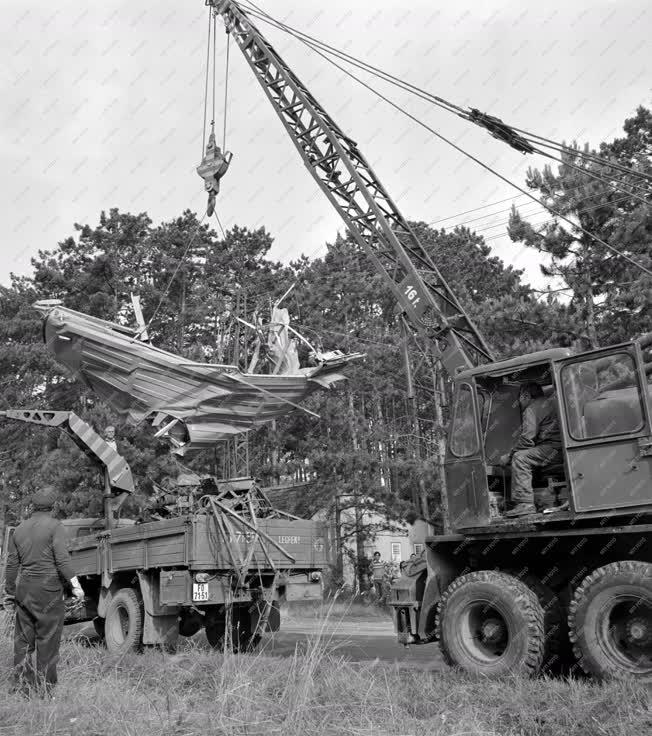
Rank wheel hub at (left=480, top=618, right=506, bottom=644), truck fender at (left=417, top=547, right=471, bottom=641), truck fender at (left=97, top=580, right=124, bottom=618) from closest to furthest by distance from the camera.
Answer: wheel hub at (left=480, top=618, right=506, bottom=644), truck fender at (left=417, top=547, right=471, bottom=641), truck fender at (left=97, top=580, right=124, bottom=618)

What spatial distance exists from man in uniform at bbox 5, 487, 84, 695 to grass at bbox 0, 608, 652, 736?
0.27 m

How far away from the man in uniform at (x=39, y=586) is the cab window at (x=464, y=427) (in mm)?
3909

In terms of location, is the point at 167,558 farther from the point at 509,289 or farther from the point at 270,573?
the point at 509,289

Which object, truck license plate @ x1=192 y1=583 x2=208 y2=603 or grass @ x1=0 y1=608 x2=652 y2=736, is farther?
truck license plate @ x1=192 y1=583 x2=208 y2=603

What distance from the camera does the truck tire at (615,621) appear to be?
633 centimetres

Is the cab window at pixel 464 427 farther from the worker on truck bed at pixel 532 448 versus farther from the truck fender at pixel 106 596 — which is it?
the truck fender at pixel 106 596

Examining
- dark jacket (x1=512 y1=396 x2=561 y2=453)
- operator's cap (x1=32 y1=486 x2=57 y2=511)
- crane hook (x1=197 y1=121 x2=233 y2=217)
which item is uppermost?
crane hook (x1=197 y1=121 x2=233 y2=217)

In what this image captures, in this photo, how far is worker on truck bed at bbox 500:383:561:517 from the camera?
7449 millimetres

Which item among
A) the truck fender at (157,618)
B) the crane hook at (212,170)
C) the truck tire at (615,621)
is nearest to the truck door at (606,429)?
the truck tire at (615,621)

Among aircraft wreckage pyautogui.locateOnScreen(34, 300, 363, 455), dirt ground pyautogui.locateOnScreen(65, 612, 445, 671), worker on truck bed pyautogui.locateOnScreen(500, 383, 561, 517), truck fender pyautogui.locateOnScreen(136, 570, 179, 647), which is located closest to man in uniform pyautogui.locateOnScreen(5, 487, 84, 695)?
dirt ground pyautogui.locateOnScreen(65, 612, 445, 671)

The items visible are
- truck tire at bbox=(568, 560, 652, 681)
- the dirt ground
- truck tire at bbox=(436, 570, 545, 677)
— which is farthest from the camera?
the dirt ground

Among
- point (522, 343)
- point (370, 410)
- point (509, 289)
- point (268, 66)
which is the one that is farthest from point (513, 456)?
point (370, 410)

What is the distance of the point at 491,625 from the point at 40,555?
161 inches

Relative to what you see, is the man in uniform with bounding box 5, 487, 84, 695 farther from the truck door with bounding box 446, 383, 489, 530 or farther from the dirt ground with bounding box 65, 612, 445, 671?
the truck door with bounding box 446, 383, 489, 530
